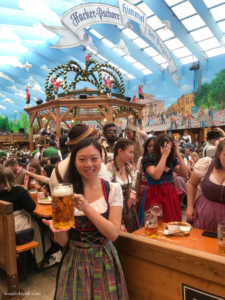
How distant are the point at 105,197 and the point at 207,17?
12.3 metres

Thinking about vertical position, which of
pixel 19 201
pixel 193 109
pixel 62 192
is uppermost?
pixel 193 109

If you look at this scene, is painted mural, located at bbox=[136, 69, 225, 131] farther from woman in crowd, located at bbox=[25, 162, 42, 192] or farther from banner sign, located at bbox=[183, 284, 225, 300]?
banner sign, located at bbox=[183, 284, 225, 300]

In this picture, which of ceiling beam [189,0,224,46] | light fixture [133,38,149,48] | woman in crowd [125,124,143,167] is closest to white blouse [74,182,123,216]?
woman in crowd [125,124,143,167]

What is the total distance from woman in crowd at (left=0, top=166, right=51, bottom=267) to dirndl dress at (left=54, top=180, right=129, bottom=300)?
1.55 m

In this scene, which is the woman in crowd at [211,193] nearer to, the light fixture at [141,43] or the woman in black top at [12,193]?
the woman in black top at [12,193]

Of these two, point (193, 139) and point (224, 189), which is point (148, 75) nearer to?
point (193, 139)

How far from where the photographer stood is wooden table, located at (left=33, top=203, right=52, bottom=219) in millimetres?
2591

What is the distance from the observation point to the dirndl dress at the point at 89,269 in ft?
3.70

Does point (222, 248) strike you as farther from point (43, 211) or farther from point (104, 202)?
point (43, 211)

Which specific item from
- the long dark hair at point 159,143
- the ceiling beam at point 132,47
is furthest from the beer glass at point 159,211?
the ceiling beam at point 132,47

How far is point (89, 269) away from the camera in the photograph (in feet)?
3.76

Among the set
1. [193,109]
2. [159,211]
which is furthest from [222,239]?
[193,109]

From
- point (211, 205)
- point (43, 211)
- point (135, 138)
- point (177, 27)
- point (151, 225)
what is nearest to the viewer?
point (151, 225)

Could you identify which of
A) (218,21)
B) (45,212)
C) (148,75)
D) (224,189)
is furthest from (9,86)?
(224,189)
